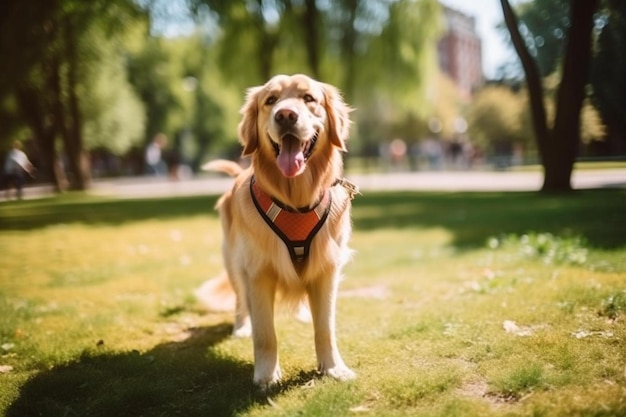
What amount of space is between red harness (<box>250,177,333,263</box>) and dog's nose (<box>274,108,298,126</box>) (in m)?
0.57

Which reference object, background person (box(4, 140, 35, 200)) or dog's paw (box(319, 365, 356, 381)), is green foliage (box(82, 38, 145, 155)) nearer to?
background person (box(4, 140, 35, 200))

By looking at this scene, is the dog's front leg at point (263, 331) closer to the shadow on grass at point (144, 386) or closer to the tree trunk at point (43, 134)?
the shadow on grass at point (144, 386)

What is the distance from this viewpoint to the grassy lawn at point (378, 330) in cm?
305

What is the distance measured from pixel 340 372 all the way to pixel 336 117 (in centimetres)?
181

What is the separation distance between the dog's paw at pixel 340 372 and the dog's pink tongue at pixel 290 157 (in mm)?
1342

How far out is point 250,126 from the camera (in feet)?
12.5

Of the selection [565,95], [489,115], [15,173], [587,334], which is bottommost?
[587,334]

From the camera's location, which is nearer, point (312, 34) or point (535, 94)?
point (535, 94)

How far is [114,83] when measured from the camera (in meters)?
31.0

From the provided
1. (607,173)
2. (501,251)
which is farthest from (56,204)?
(607,173)

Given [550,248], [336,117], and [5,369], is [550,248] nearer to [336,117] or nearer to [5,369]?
[336,117]

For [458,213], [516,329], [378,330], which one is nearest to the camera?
[516,329]

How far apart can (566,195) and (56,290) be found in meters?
8.00

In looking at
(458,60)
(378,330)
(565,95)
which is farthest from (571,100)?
(458,60)
